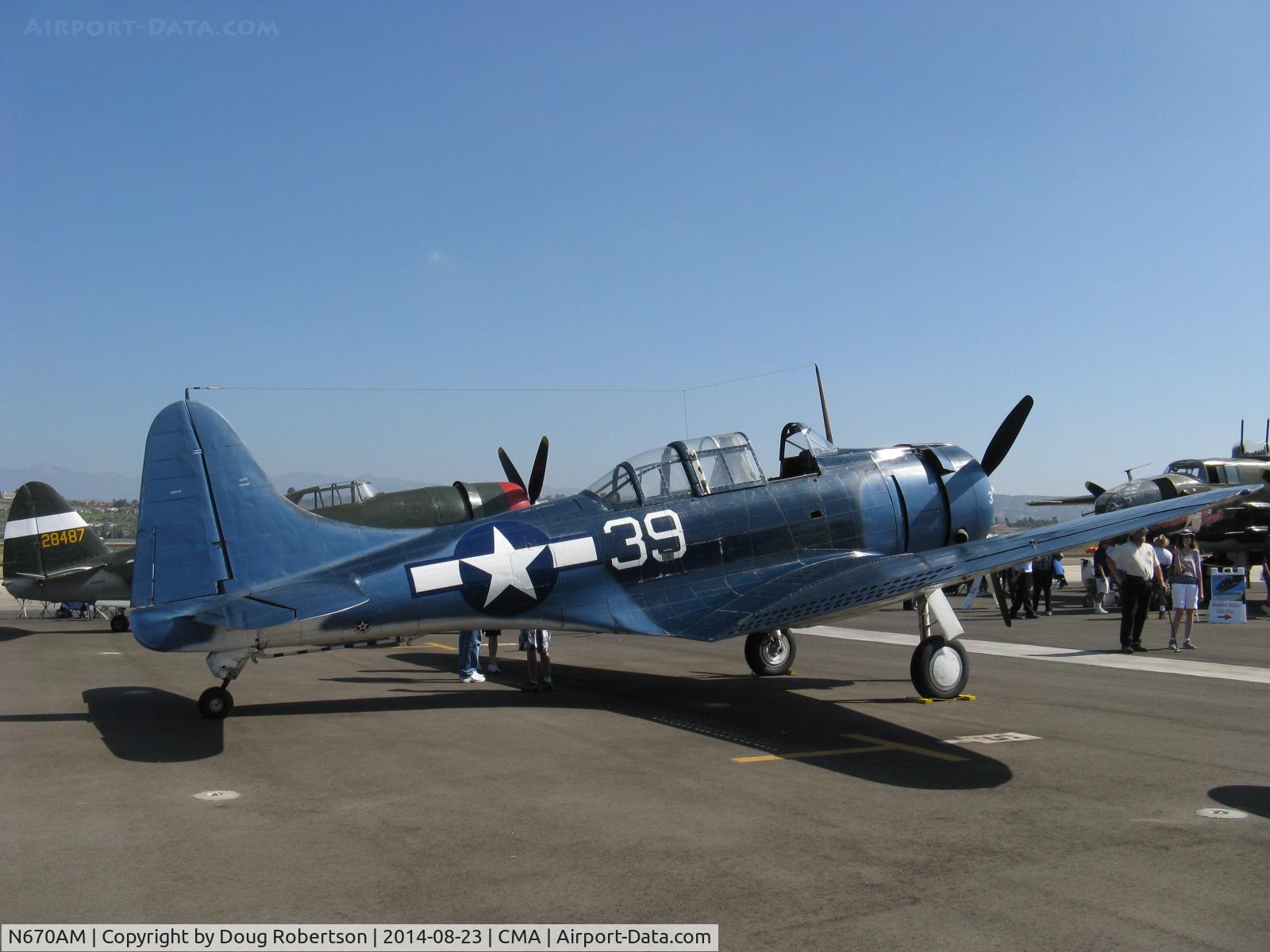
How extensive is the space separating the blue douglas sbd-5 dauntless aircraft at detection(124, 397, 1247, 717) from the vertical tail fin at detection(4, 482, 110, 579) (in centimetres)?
1574

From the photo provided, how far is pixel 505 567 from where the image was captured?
973 cm

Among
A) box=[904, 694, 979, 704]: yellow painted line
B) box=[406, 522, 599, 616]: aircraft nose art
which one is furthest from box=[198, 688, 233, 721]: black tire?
box=[904, 694, 979, 704]: yellow painted line

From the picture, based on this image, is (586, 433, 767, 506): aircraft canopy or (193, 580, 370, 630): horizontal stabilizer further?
(586, 433, 767, 506): aircraft canopy

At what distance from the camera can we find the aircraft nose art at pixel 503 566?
30.9 ft

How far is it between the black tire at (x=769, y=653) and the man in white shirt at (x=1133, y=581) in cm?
550

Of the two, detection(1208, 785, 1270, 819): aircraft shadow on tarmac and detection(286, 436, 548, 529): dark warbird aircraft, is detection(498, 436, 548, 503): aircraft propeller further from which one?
detection(1208, 785, 1270, 819): aircraft shadow on tarmac

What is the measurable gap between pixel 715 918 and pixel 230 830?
306cm

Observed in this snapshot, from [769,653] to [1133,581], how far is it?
6045 mm

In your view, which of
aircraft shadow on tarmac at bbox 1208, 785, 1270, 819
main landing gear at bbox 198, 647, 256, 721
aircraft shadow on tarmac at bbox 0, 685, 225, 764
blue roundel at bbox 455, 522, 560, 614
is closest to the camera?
aircraft shadow on tarmac at bbox 1208, 785, 1270, 819

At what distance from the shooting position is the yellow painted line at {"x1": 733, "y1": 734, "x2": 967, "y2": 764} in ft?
25.3

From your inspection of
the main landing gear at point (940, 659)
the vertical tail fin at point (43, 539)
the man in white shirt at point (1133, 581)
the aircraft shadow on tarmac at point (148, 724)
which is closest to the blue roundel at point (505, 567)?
the aircraft shadow on tarmac at point (148, 724)

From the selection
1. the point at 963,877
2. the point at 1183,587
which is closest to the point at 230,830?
the point at 963,877

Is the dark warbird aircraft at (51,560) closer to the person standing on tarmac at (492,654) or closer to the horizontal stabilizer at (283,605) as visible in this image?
the person standing on tarmac at (492,654)

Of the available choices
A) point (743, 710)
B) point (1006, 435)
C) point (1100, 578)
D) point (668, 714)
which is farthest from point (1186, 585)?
point (1100, 578)
